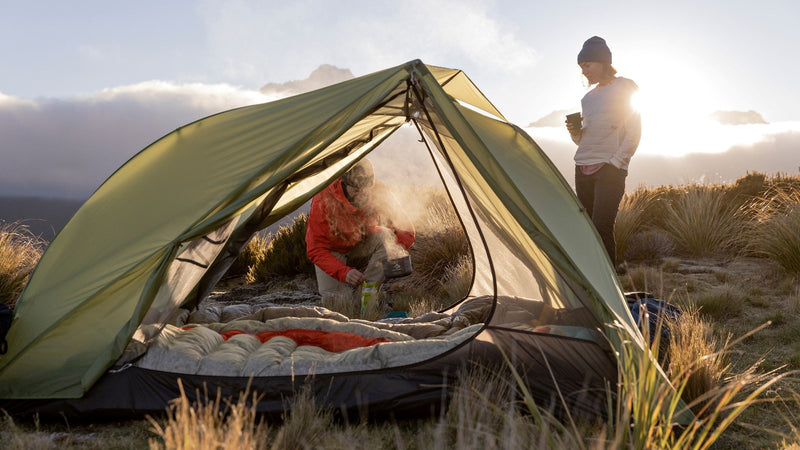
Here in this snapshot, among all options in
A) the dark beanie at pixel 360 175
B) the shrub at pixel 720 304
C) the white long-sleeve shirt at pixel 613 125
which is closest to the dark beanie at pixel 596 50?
the white long-sleeve shirt at pixel 613 125

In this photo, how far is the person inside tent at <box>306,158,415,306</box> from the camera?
4.61 m

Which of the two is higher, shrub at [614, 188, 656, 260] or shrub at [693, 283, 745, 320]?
shrub at [614, 188, 656, 260]

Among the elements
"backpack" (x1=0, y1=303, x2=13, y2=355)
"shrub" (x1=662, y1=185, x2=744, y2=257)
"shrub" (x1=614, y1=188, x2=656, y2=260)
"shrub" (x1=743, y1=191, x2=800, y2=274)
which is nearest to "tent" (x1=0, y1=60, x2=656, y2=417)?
"backpack" (x1=0, y1=303, x2=13, y2=355)

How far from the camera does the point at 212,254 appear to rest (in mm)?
3447

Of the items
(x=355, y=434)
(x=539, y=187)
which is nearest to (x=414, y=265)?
(x=539, y=187)

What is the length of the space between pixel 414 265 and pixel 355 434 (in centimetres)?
474

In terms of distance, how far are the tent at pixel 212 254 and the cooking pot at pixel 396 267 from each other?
142 cm

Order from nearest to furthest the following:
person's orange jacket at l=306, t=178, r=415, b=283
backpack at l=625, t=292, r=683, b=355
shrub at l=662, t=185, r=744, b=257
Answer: backpack at l=625, t=292, r=683, b=355, person's orange jacket at l=306, t=178, r=415, b=283, shrub at l=662, t=185, r=744, b=257

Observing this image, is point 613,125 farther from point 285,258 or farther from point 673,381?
point 285,258

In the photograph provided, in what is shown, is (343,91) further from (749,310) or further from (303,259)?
(303,259)

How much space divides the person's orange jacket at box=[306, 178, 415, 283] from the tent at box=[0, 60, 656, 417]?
1.30 m

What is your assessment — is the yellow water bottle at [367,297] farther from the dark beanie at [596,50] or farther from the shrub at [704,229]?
the shrub at [704,229]

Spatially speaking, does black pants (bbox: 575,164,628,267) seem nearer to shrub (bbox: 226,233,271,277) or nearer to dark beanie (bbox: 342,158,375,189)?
dark beanie (bbox: 342,158,375,189)

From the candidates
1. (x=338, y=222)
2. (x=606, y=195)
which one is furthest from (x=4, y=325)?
(x=606, y=195)
